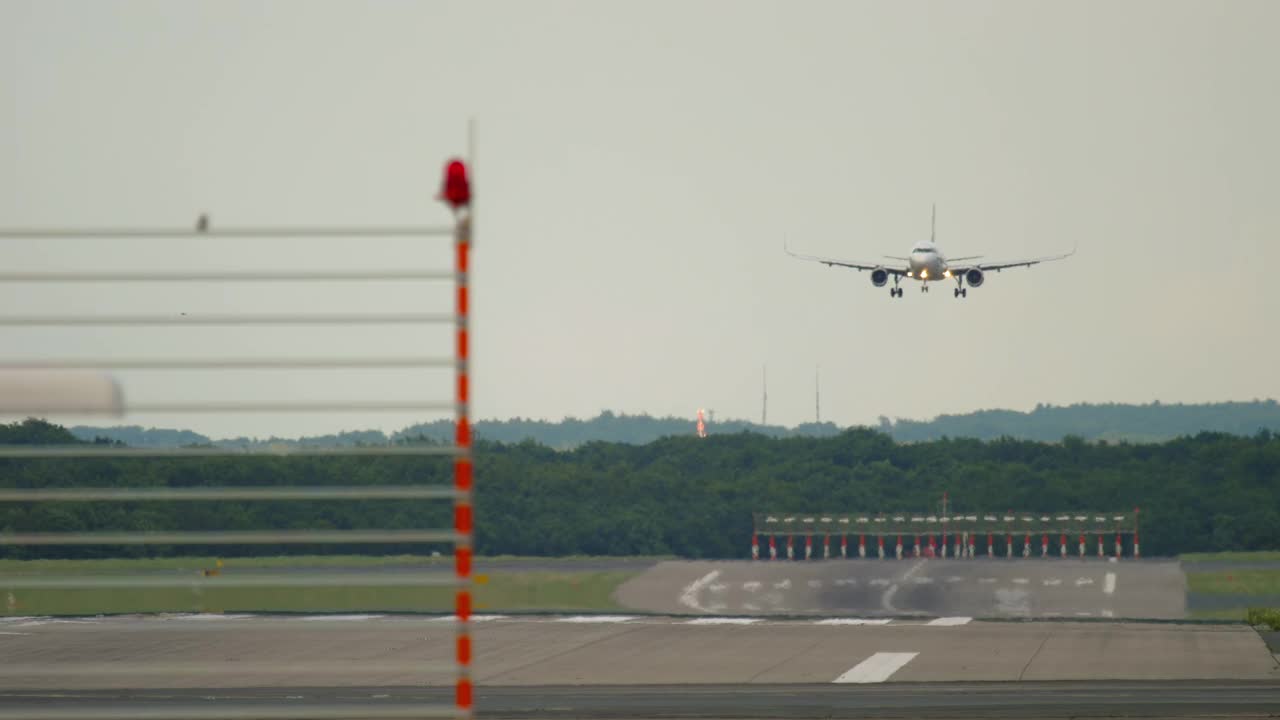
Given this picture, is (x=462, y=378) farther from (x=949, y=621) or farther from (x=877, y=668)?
(x=949, y=621)

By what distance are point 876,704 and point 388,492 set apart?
1064 inches

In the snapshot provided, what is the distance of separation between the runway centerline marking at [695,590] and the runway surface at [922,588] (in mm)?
39

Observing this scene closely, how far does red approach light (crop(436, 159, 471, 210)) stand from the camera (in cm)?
999

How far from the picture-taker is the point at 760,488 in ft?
330

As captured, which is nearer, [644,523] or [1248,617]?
[1248,617]

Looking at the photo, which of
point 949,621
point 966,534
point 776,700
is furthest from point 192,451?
point 966,534

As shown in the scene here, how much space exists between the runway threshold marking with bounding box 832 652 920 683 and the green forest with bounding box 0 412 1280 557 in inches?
1465

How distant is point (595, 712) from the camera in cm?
3388

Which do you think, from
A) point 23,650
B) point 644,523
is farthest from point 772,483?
point 23,650

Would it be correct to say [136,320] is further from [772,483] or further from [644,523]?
[772,483]

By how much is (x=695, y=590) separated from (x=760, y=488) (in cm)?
3546

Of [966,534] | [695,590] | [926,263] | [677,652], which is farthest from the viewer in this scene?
[926,263]

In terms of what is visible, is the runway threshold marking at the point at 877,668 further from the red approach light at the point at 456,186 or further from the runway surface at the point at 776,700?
the red approach light at the point at 456,186

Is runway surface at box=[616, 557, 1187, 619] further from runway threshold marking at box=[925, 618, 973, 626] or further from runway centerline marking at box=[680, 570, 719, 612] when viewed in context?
runway threshold marking at box=[925, 618, 973, 626]
